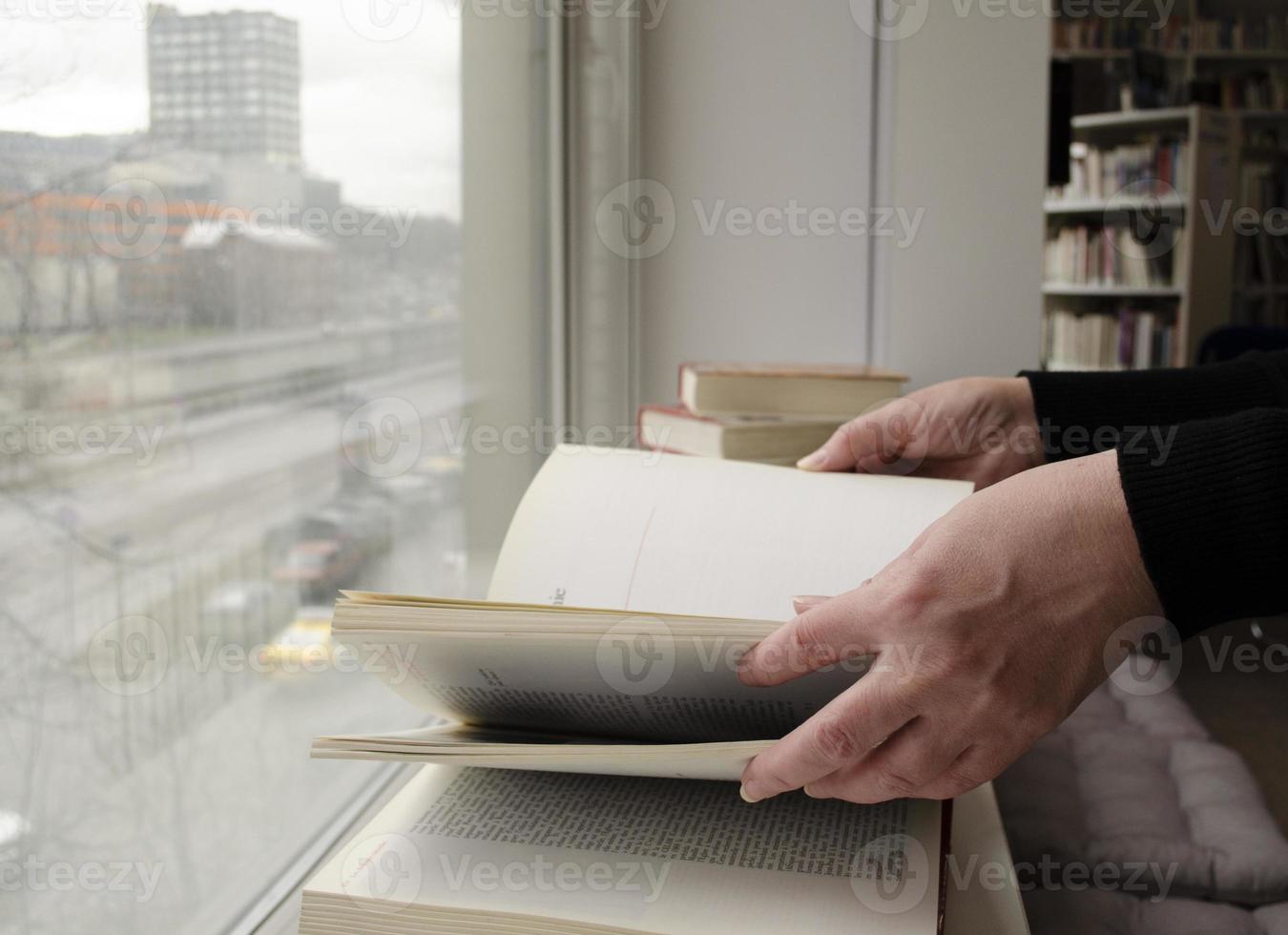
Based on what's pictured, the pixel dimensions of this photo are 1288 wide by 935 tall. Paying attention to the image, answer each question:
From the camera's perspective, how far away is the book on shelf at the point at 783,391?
0.86 metres

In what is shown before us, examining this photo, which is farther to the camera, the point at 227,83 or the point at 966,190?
the point at 966,190

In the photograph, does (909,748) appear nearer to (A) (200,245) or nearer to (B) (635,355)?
(A) (200,245)

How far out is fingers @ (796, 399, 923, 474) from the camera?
677 millimetres

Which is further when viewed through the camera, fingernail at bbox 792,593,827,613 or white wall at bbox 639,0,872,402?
white wall at bbox 639,0,872,402

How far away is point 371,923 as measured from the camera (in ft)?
1.28

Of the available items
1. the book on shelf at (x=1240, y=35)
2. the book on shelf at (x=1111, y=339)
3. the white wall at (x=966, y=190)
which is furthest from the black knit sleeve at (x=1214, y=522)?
the book on shelf at (x=1240, y=35)

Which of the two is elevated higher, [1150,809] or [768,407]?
[768,407]

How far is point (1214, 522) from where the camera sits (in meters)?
0.45

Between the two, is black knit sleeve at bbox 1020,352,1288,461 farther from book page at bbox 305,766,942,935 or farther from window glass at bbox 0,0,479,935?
window glass at bbox 0,0,479,935

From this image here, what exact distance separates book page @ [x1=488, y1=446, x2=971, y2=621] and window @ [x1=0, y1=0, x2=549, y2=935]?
0.20 metres

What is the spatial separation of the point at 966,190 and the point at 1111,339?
4.11 metres

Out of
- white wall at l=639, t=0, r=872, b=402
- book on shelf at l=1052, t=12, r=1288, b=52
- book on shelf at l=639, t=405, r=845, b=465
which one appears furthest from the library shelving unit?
book on shelf at l=639, t=405, r=845, b=465

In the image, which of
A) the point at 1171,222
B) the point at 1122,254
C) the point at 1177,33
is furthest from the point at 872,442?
the point at 1177,33

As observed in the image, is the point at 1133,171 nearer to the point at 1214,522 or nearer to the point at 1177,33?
the point at 1177,33
